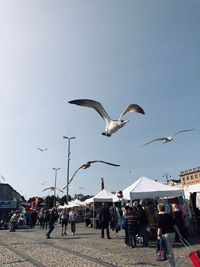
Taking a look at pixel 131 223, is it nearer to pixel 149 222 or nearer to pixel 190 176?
pixel 149 222

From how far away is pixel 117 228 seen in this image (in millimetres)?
21734

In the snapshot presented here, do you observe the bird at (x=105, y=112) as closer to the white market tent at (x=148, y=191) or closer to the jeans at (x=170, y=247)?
the white market tent at (x=148, y=191)

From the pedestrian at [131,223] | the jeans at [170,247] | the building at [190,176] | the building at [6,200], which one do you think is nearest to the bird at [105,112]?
the pedestrian at [131,223]

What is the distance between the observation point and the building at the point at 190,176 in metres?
123

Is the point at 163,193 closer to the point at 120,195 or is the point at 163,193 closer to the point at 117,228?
the point at 120,195

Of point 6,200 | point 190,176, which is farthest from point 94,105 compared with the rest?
point 190,176

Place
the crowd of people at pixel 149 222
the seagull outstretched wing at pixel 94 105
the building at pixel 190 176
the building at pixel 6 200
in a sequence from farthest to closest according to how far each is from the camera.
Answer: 1. the building at pixel 190 176
2. the building at pixel 6 200
3. the seagull outstretched wing at pixel 94 105
4. the crowd of people at pixel 149 222

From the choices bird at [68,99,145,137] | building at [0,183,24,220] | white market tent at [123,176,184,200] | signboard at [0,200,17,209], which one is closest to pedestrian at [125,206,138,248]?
white market tent at [123,176,184,200]

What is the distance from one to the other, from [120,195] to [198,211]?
4925 mm

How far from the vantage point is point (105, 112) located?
45.2 ft

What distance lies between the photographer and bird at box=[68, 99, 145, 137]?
501 inches

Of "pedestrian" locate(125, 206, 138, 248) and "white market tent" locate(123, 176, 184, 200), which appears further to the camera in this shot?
"white market tent" locate(123, 176, 184, 200)

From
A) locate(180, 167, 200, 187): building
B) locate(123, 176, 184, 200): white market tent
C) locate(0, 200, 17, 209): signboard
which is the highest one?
locate(180, 167, 200, 187): building

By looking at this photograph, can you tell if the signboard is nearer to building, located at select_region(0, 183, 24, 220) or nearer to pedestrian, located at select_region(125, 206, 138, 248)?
building, located at select_region(0, 183, 24, 220)
